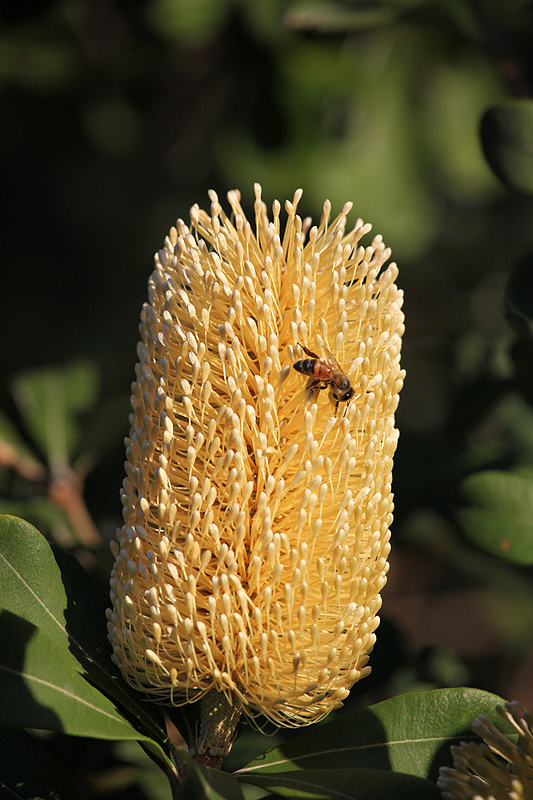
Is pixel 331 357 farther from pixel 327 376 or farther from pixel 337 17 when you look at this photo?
pixel 337 17

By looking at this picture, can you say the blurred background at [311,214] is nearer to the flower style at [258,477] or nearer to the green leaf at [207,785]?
the flower style at [258,477]

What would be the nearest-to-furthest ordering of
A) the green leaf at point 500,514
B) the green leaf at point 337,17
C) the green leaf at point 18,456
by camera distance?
1. the green leaf at point 500,514
2. the green leaf at point 337,17
3. the green leaf at point 18,456

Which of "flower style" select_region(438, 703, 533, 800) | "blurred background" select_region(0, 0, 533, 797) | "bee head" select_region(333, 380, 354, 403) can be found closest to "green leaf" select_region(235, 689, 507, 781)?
"flower style" select_region(438, 703, 533, 800)

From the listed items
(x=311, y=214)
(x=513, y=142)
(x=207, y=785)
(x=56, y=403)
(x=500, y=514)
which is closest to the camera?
(x=207, y=785)

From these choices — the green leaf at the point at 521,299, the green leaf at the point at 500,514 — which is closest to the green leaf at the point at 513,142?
the green leaf at the point at 521,299

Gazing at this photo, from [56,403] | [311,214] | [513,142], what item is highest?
[311,214]

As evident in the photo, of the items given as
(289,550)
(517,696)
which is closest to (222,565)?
(289,550)

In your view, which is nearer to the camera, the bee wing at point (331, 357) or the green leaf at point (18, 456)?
the bee wing at point (331, 357)

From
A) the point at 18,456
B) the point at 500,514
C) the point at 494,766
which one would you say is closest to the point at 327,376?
the point at 500,514
